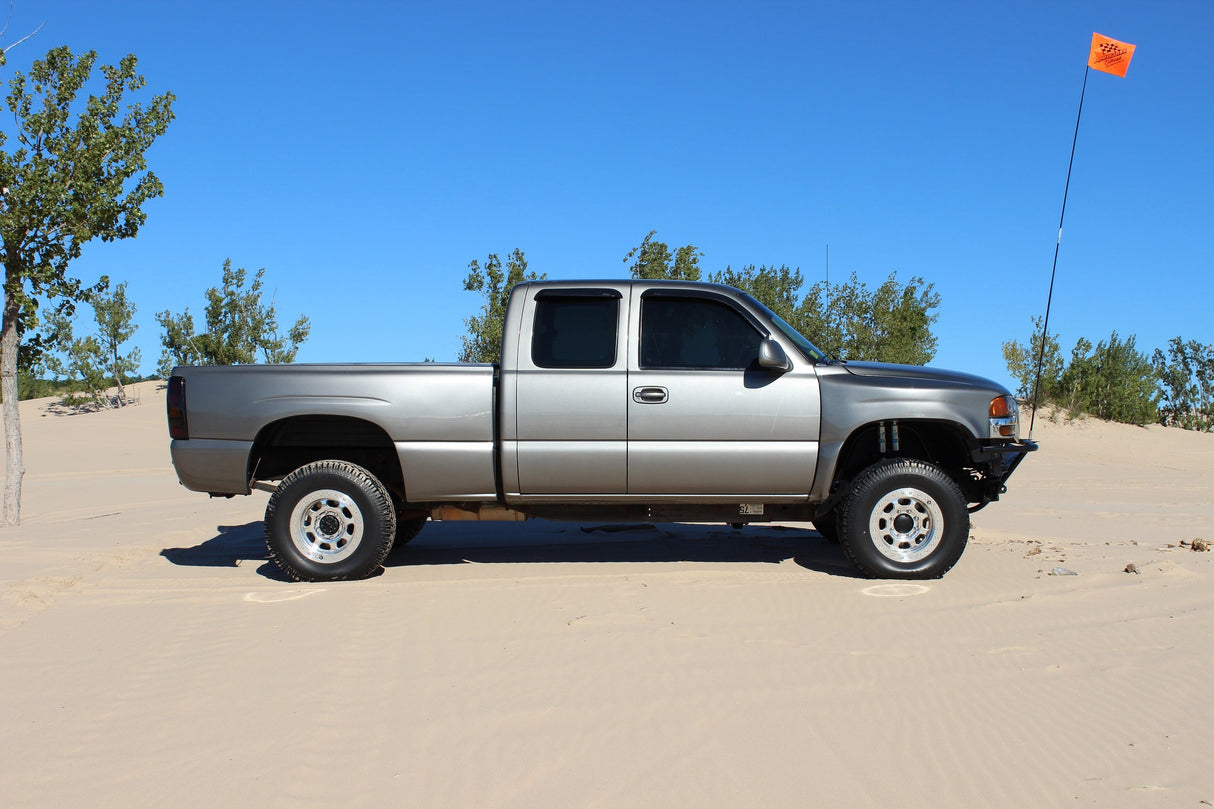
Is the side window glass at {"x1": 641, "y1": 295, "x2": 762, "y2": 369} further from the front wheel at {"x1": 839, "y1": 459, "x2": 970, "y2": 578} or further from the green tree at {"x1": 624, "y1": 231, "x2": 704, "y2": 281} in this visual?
the green tree at {"x1": 624, "y1": 231, "x2": 704, "y2": 281}

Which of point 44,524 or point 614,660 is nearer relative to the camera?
point 614,660

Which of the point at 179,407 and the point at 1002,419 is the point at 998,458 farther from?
the point at 179,407

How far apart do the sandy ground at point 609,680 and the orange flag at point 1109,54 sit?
435 cm

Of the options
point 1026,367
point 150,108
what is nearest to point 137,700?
point 150,108

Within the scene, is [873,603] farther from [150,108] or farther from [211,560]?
[150,108]

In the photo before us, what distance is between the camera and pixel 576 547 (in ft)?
24.2

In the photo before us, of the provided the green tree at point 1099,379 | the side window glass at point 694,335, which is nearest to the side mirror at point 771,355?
the side window glass at point 694,335

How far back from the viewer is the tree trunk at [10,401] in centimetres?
923

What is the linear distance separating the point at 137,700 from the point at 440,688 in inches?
52.3

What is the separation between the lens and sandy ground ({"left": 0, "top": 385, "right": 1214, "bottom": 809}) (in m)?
3.07

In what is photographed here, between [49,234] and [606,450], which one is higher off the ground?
[49,234]

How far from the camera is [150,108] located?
948 centimetres

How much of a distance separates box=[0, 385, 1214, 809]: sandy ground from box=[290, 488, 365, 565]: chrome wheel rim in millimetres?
287

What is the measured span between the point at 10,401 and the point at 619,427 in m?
7.36
